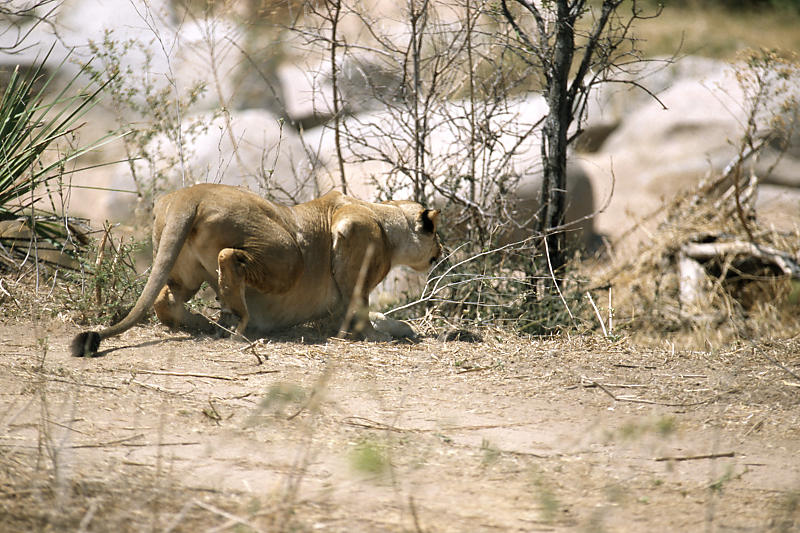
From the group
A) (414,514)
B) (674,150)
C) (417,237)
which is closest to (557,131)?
(417,237)

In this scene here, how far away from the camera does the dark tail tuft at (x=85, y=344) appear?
4.71 meters

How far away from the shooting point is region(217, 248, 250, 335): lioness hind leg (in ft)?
17.2

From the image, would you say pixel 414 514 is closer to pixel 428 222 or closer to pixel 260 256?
pixel 260 256

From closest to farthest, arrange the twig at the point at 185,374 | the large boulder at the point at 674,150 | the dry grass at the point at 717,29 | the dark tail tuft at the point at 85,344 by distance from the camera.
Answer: the twig at the point at 185,374
the dark tail tuft at the point at 85,344
the large boulder at the point at 674,150
the dry grass at the point at 717,29

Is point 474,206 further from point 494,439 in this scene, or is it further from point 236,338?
point 494,439

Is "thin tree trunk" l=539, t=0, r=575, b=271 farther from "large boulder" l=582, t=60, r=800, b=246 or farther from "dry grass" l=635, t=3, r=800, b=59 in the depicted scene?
"dry grass" l=635, t=3, r=800, b=59

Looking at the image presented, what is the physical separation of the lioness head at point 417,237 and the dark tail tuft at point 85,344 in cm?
238

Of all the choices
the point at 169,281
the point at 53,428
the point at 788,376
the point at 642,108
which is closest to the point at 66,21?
the point at 169,281

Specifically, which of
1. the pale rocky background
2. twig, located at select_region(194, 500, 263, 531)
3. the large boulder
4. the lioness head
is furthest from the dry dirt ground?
the large boulder

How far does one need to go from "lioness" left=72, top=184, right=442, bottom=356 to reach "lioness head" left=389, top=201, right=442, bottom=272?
19 mm

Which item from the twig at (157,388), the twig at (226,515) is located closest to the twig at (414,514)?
the twig at (226,515)

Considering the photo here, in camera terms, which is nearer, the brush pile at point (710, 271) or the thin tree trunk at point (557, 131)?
the thin tree trunk at point (557, 131)

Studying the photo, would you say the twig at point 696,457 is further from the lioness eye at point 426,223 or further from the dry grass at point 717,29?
the dry grass at point 717,29

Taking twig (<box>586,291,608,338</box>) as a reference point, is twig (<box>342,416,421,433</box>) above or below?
below
